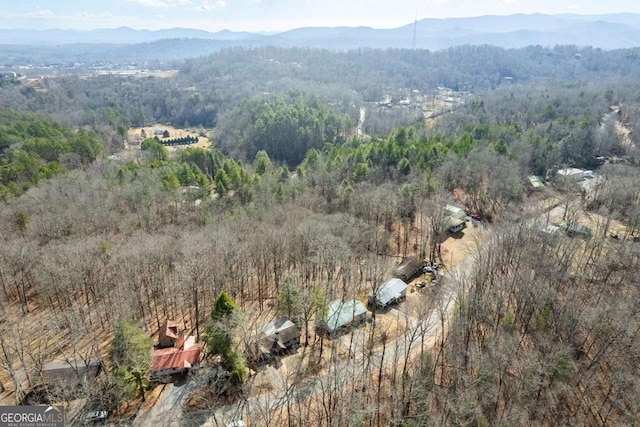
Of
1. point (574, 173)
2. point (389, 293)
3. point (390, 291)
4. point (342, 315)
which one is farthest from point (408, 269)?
point (574, 173)

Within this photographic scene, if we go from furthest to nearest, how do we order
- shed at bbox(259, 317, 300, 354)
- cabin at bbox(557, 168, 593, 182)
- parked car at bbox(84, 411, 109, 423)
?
cabin at bbox(557, 168, 593, 182), shed at bbox(259, 317, 300, 354), parked car at bbox(84, 411, 109, 423)

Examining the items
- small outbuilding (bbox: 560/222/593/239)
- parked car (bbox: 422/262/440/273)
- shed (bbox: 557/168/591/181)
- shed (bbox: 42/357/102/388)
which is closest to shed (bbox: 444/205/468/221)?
parked car (bbox: 422/262/440/273)

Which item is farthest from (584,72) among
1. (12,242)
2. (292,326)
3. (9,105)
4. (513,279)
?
(9,105)

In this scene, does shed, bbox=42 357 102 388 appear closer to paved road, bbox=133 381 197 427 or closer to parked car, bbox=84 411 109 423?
parked car, bbox=84 411 109 423

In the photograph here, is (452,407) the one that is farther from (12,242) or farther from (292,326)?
(12,242)

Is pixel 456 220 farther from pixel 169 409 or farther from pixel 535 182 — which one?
pixel 169 409
